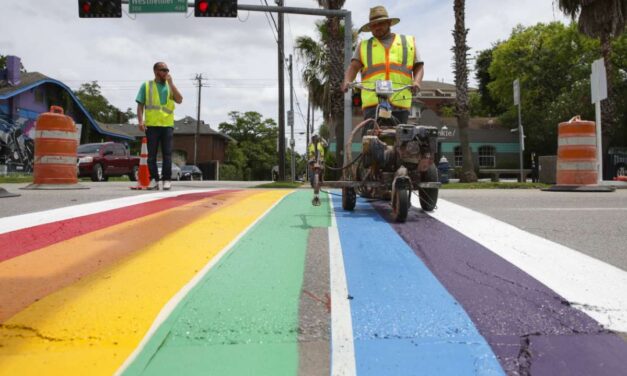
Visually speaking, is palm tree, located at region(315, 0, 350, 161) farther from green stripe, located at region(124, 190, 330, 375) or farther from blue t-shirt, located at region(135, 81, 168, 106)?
green stripe, located at region(124, 190, 330, 375)

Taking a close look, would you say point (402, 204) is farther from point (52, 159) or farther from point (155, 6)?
point (155, 6)

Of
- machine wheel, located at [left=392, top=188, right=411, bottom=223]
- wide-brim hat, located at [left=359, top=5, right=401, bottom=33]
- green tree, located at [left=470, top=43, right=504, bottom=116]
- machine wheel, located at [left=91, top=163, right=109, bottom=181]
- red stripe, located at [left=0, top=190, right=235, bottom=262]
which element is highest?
green tree, located at [left=470, top=43, right=504, bottom=116]

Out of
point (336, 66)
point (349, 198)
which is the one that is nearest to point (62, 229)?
point (349, 198)

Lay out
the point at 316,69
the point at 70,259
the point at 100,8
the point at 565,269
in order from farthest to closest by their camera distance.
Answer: the point at 316,69, the point at 100,8, the point at 70,259, the point at 565,269

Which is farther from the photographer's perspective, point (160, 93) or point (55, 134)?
point (55, 134)

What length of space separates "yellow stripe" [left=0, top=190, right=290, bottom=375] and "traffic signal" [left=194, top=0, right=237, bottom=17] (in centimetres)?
1286

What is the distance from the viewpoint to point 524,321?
7.48 feet

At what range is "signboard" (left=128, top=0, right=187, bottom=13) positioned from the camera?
15223mm

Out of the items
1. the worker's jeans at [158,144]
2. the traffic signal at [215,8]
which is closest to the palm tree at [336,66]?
the traffic signal at [215,8]

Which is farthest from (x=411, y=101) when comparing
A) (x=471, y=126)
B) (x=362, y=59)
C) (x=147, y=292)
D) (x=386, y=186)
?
(x=471, y=126)

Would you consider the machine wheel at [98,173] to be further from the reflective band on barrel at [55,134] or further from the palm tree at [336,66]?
the reflective band on barrel at [55,134]

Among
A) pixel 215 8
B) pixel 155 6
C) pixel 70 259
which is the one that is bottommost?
pixel 70 259

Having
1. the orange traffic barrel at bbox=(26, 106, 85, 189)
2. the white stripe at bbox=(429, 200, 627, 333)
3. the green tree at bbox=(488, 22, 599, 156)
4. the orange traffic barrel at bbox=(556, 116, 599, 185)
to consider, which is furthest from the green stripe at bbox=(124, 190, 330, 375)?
the green tree at bbox=(488, 22, 599, 156)

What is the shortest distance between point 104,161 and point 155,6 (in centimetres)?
799
